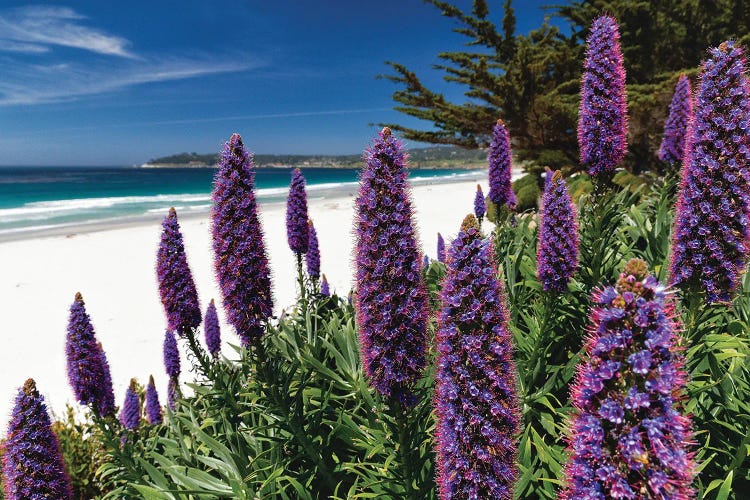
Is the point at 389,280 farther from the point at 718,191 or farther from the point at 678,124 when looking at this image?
the point at 678,124

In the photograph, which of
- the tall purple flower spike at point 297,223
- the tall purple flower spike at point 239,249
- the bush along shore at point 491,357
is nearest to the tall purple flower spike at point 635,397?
the bush along shore at point 491,357

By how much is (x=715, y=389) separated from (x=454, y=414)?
2173 mm

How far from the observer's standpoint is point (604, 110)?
4090 millimetres

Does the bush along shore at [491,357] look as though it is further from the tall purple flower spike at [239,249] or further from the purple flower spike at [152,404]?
the purple flower spike at [152,404]

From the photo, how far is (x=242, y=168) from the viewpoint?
3.32m

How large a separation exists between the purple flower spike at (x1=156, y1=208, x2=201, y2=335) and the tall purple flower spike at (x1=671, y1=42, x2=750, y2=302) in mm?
4057

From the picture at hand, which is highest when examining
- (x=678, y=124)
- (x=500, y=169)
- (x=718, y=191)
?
(x=678, y=124)

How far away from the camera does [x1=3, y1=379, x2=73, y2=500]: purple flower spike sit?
111 inches

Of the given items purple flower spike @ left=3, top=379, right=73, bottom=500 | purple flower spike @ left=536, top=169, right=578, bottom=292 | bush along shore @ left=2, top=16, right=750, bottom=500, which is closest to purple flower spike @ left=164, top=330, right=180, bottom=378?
bush along shore @ left=2, top=16, right=750, bottom=500

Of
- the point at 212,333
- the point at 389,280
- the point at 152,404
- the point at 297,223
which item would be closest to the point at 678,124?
the point at 297,223

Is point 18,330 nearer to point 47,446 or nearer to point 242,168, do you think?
point 47,446

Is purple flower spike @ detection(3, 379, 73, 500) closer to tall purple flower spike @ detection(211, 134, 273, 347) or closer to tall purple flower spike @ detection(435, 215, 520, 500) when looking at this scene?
tall purple flower spike @ detection(211, 134, 273, 347)

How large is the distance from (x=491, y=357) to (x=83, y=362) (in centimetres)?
420

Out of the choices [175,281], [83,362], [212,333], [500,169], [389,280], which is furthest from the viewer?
[500,169]
